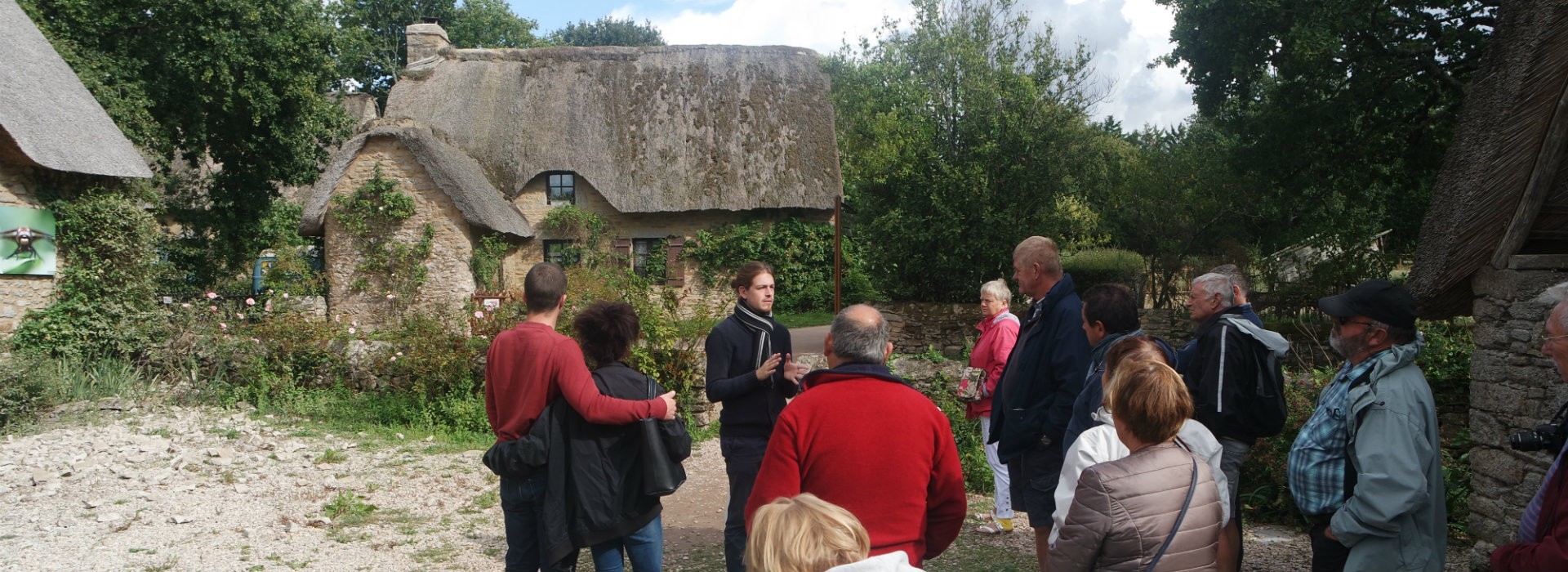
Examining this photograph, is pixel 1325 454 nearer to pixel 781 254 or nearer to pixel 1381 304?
pixel 1381 304

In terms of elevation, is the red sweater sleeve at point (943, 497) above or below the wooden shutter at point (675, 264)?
below

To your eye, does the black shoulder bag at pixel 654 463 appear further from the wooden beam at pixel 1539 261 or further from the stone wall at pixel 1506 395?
the wooden beam at pixel 1539 261

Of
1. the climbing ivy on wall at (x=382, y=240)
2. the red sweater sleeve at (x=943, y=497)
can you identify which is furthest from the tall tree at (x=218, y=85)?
the red sweater sleeve at (x=943, y=497)

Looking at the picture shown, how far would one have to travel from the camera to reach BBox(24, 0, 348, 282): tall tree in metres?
Result: 15.0

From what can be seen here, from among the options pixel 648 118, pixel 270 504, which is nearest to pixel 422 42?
pixel 648 118

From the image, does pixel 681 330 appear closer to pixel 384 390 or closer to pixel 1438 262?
pixel 384 390

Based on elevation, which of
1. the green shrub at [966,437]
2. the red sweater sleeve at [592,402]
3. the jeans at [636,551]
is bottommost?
the green shrub at [966,437]

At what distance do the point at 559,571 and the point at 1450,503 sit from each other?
5.51 meters

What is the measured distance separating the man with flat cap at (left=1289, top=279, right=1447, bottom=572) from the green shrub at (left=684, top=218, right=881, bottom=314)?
56.5ft

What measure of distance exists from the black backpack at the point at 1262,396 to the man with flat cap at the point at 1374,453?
0.65 m

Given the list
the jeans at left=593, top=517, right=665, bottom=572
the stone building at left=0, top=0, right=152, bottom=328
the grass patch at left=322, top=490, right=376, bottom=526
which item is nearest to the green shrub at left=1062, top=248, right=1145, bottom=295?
Result: the grass patch at left=322, top=490, right=376, bottom=526

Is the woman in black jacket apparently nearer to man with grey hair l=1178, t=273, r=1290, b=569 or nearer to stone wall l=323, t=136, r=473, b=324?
man with grey hair l=1178, t=273, r=1290, b=569

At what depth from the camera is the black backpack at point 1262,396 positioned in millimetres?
4035

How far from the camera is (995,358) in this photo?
558cm
